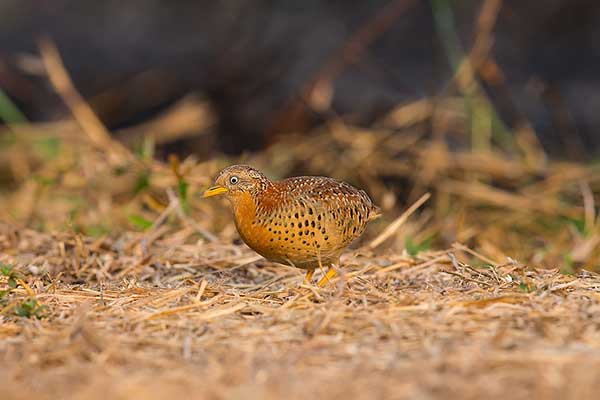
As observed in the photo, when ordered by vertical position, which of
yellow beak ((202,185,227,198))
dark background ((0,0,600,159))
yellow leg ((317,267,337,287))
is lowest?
yellow leg ((317,267,337,287))

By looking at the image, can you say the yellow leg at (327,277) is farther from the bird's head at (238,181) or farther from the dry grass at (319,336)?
the bird's head at (238,181)

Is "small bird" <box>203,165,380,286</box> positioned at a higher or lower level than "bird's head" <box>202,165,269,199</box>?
lower

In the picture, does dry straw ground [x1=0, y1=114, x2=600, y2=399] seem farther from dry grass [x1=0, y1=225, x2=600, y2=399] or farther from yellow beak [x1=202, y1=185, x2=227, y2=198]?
yellow beak [x1=202, y1=185, x2=227, y2=198]

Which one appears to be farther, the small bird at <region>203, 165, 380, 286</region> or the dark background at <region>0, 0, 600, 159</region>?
the dark background at <region>0, 0, 600, 159</region>

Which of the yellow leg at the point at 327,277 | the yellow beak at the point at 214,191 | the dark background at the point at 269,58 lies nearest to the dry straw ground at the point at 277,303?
the yellow leg at the point at 327,277

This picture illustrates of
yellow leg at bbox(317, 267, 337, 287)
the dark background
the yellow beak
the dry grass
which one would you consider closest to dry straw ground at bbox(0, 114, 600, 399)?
the dry grass

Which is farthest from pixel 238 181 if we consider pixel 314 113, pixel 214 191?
pixel 314 113

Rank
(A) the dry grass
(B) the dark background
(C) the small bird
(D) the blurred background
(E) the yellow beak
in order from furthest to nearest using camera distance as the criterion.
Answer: (B) the dark background, (D) the blurred background, (E) the yellow beak, (C) the small bird, (A) the dry grass

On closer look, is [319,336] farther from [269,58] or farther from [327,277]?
[269,58]

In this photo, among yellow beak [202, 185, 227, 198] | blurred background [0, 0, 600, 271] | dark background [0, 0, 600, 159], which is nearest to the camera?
yellow beak [202, 185, 227, 198]

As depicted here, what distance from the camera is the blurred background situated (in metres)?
7.16

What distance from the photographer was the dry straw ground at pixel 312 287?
3096 millimetres

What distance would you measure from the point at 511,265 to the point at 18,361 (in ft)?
8.10

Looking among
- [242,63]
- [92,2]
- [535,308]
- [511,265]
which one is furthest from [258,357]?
[92,2]
